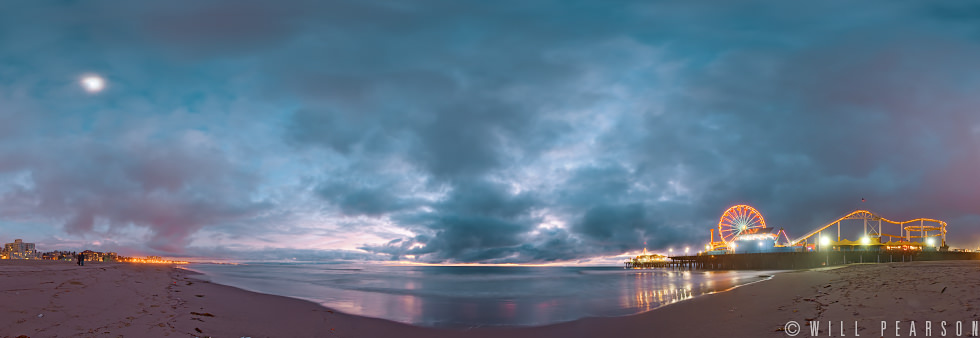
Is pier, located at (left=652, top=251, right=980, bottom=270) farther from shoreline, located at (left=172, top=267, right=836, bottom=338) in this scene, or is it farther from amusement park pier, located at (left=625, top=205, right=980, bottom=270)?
shoreline, located at (left=172, top=267, right=836, bottom=338)

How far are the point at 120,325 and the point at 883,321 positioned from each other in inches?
708

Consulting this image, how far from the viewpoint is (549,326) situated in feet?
50.2

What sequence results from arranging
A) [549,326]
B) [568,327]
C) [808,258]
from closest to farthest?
[568,327]
[549,326]
[808,258]

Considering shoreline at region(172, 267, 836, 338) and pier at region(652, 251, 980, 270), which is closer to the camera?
shoreline at region(172, 267, 836, 338)

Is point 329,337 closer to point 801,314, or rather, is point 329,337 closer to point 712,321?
point 712,321

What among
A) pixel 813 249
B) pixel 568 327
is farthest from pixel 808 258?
pixel 568 327

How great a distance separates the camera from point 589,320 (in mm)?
16141

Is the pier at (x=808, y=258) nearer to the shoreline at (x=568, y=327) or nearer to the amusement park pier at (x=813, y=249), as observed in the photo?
the amusement park pier at (x=813, y=249)

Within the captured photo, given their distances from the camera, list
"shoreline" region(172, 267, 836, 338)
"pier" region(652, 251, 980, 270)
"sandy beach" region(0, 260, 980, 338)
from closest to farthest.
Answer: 1. "sandy beach" region(0, 260, 980, 338)
2. "shoreline" region(172, 267, 836, 338)
3. "pier" region(652, 251, 980, 270)

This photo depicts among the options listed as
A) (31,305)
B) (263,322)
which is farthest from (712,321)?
(31,305)

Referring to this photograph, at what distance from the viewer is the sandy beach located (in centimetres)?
960

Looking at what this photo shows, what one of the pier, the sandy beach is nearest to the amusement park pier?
the pier

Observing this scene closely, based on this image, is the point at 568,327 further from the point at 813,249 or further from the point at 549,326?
the point at 813,249

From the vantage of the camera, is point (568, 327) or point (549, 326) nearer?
point (568, 327)
